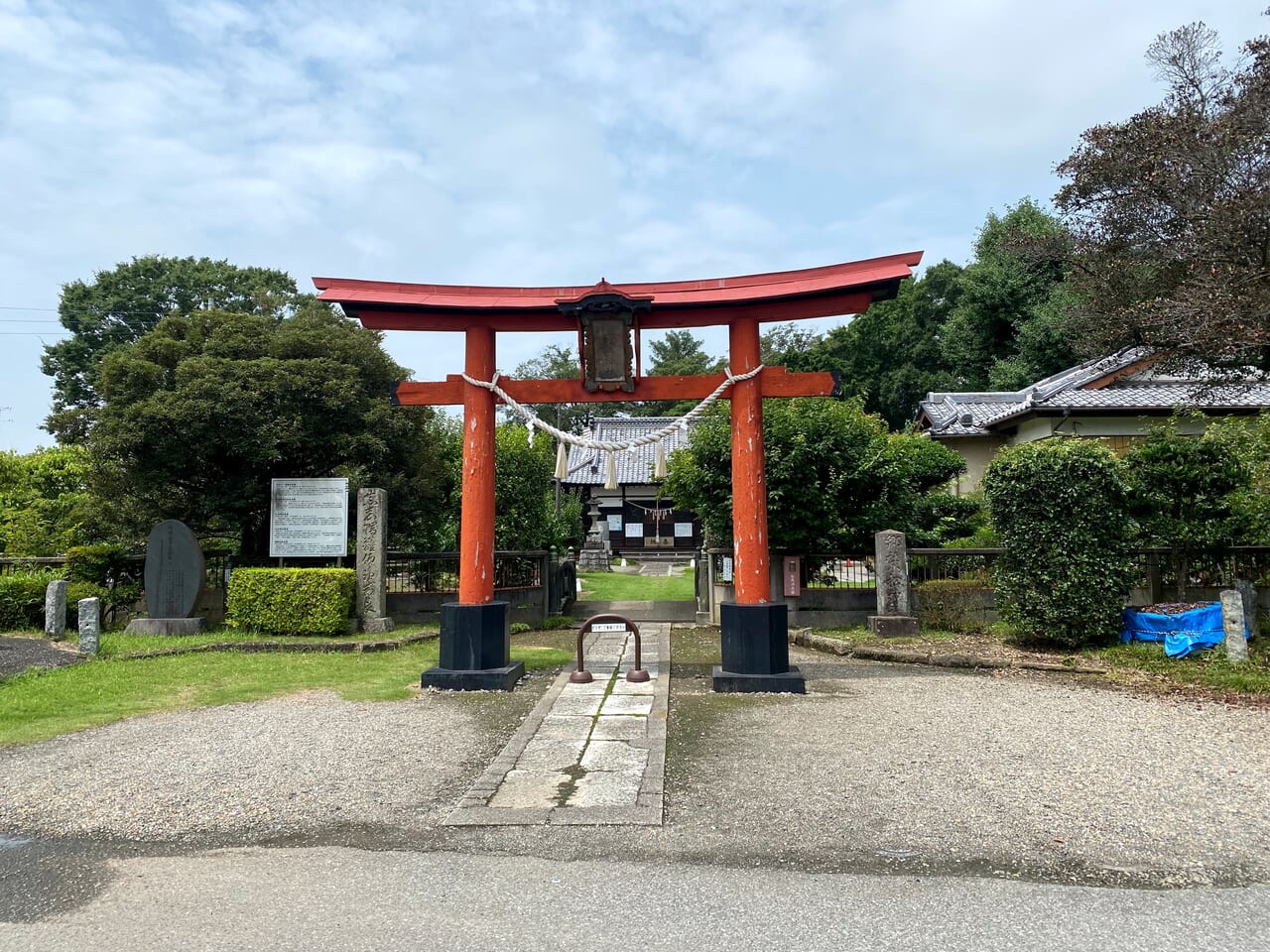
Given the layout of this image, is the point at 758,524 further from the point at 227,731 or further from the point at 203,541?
the point at 203,541

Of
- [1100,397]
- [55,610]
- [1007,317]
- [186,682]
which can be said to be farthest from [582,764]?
[1007,317]

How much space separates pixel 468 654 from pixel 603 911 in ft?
17.2

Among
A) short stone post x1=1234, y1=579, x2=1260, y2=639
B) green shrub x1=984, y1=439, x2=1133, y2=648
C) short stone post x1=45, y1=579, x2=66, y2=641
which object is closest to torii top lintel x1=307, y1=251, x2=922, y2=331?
green shrub x1=984, y1=439, x2=1133, y2=648

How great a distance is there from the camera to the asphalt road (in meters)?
3.19

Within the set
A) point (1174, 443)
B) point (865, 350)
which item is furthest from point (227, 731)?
point (865, 350)

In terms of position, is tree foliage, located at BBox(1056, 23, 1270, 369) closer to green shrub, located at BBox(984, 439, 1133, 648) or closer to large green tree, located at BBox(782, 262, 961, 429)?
green shrub, located at BBox(984, 439, 1133, 648)

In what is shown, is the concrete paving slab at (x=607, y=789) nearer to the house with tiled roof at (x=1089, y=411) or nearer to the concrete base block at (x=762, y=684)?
the concrete base block at (x=762, y=684)

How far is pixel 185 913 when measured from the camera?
3.46 metres

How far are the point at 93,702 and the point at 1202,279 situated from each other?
1322 centimetres

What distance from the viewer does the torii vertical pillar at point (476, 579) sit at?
331 inches

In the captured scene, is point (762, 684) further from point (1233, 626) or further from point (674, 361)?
point (674, 361)

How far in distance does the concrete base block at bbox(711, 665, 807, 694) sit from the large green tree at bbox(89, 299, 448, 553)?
7.97 meters

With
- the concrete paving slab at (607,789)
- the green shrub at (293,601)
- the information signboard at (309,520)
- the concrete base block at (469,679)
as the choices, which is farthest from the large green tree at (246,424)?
the concrete paving slab at (607,789)

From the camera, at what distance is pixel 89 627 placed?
10227mm
